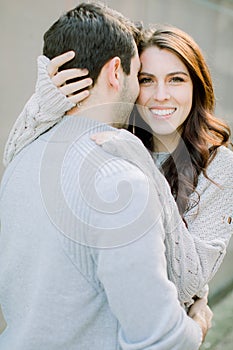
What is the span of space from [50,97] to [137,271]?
58 centimetres

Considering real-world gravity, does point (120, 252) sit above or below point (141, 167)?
below

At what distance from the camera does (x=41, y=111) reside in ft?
4.42

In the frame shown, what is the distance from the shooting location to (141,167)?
1.15 metres

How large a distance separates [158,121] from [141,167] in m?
0.67

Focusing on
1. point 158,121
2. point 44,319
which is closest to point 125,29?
point 158,121

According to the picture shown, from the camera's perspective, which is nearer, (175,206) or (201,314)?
(175,206)

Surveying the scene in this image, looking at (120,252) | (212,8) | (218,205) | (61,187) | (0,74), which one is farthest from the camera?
(212,8)

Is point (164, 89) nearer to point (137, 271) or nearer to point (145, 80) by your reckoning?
point (145, 80)

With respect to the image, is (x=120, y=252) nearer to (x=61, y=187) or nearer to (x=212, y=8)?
(x=61, y=187)

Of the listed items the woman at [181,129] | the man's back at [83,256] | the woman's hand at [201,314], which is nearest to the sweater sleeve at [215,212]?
the woman at [181,129]

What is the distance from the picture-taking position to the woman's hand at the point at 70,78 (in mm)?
1280

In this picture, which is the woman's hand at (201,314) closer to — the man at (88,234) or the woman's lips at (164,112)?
the man at (88,234)

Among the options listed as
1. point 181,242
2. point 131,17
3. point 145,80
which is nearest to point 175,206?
point 181,242

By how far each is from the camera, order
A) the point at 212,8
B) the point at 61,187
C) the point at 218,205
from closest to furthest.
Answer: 1. the point at 61,187
2. the point at 218,205
3. the point at 212,8
